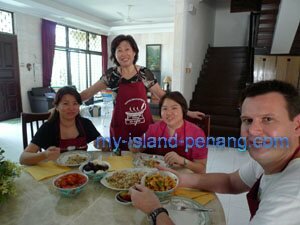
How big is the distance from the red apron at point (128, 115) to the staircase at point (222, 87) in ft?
9.56

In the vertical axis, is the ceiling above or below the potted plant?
above

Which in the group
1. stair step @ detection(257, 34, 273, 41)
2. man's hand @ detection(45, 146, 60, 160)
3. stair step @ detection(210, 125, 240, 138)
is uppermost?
stair step @ detection(257, 34, 273, 41)

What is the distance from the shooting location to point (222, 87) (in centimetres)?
524

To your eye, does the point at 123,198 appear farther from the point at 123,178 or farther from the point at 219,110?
the point at 219,110

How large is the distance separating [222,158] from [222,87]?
2.28m

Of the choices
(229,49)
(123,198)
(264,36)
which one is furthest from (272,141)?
(229,49)

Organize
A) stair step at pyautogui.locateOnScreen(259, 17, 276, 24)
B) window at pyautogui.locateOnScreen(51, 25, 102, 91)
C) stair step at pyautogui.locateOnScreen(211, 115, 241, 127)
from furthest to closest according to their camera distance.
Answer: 1. window at pyautogui.locateOnScreen(51, 25, 102, 91)
2. stair step at pyautogui.locateOnScreen(259, 17, 276, 24)
3. stair step at pyautogui.locateOnScreen(211, 115, 241, 127)

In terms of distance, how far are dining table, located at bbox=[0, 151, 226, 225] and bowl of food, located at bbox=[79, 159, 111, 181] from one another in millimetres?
58

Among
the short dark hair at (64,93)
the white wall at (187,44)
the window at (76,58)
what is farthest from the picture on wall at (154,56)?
the short dark hair at (64,93)

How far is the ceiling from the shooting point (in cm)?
555

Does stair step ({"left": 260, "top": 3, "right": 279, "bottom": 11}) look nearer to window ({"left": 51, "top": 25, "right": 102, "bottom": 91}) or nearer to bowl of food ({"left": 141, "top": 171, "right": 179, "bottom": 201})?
bowl of food ({"left": 141, "top": 171, "right": 179, "bottom": 201})

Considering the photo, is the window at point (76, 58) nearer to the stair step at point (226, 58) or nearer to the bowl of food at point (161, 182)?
the stair step at point (226, 58)

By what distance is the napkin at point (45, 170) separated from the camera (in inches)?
45.4

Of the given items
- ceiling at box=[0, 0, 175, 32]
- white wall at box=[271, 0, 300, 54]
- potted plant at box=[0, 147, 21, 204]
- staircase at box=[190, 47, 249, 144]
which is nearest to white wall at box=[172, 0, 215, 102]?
staircase at box=[190, 47, 249, 144]
